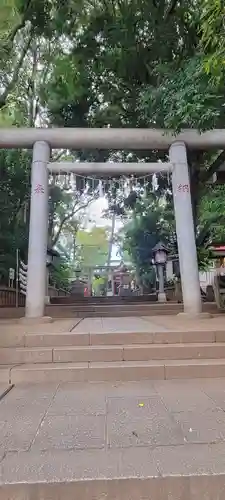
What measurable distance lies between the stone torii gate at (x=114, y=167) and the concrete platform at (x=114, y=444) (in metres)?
3.58

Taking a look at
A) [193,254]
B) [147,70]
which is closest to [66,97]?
[147,70]

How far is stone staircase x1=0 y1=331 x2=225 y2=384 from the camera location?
4414 mm

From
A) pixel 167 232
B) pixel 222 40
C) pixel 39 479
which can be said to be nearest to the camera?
pixel 39 479

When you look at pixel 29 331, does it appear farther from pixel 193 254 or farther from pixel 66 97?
pixel 66 97

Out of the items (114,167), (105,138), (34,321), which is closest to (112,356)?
(34,321)

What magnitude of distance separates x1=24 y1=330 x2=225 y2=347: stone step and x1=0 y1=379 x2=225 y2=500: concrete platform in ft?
3.84

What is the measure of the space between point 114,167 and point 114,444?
248 inches

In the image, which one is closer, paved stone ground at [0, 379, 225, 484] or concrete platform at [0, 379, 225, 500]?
concrete platform at [0, 379, 225, 500]

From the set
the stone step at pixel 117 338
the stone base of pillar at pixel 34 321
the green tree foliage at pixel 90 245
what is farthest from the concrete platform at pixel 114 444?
the green tree foliage at pixel 90 245

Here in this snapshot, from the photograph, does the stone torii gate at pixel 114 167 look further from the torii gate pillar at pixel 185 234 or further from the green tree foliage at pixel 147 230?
the green tree foliage at pixel 147 230

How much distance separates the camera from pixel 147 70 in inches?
371

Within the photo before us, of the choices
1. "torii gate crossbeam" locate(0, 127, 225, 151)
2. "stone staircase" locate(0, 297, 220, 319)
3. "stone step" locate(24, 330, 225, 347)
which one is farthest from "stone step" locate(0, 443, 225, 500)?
"stone staircase" locate(0, 297, 220, 319)

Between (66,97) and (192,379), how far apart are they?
27.0 ft

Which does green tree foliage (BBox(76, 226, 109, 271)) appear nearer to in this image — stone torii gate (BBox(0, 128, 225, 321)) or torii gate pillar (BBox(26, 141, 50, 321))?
stone torii gate (BBox(0, 128, 225, 321))
